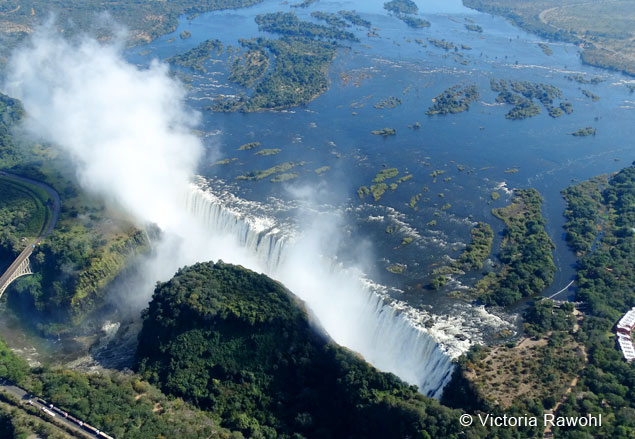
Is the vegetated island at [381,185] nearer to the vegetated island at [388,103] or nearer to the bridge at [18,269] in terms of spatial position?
the vegetated island at [388,103]

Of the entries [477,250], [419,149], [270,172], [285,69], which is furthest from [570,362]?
[285,69]

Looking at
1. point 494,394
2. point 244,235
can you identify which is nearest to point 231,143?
point 244,235

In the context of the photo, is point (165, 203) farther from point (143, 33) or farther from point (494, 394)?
point (143, 33)

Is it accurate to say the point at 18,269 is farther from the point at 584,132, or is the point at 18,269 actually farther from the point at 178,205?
the point at 584,132

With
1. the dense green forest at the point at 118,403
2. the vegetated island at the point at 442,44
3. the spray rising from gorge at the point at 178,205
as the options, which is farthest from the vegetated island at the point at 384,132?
the dense green forest at the point at 118,403

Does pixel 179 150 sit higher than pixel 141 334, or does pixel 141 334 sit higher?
pixel 179 150

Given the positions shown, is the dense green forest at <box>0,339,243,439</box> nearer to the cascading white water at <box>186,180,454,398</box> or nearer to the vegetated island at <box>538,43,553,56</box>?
the cascading white water at <box>186,180,454,398</box>
